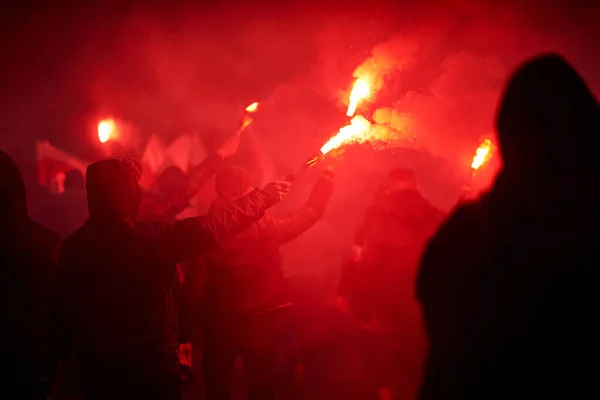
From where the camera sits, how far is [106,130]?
6.98 meters

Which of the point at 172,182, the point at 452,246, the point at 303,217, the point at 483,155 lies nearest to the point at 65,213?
the point at 172,182

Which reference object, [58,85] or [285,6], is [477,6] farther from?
[58,85]

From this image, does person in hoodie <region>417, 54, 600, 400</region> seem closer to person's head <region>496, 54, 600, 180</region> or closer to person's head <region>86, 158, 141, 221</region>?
person's head <region>496, 54, 600, 180</region>

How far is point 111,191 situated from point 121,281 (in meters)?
0.52

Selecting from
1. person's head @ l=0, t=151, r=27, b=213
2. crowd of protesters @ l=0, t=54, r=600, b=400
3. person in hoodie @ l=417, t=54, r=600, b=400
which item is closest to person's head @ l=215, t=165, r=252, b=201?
crowd of protesters @ l=0, t=54, r=600, b=400

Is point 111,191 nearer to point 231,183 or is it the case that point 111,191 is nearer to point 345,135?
point 231,183

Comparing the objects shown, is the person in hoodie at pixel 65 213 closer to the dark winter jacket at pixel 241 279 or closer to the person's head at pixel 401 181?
the dark winter jacket at pixel 241 279

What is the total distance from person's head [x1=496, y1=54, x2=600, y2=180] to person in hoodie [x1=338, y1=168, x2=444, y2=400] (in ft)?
7.97

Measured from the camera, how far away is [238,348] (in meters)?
3.69

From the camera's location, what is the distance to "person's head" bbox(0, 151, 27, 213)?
2.92 m

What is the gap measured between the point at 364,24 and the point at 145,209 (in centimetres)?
351

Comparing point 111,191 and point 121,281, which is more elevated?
point 111,191

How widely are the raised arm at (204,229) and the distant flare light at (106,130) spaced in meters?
4.62

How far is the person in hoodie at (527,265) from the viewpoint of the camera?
1.45m
